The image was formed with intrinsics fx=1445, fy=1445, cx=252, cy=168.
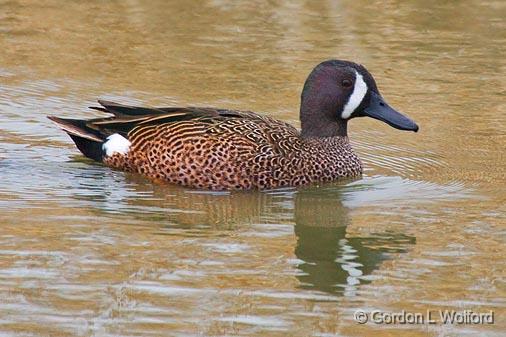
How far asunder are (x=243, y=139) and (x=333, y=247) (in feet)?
5.38

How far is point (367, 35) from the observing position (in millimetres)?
14336

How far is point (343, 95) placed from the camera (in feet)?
33.1

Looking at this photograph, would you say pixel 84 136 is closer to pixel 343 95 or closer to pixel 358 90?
pixel 343 95

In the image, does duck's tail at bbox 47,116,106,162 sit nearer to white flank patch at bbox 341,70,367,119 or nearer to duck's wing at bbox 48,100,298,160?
duck's wing at bbox 48,100,298,160

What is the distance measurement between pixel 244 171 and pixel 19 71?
3638 millimetres

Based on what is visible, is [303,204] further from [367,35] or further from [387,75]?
[367,35]

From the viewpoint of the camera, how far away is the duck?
32.0 feet

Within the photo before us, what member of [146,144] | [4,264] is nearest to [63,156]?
[146,144]

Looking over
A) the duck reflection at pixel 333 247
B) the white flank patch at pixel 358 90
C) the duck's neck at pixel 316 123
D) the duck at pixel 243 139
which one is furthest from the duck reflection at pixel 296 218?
the white flank patch at pixel 358 90

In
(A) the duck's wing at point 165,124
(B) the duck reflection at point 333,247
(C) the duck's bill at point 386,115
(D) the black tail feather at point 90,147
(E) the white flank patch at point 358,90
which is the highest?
(E) the white flank patch at point 358,90

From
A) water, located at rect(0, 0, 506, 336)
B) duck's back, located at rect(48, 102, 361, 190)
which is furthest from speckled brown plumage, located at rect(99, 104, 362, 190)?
water, located at rect(0, 0, 506, 336)

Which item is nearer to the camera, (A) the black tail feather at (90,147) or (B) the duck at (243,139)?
(B) the duck at (243,139)

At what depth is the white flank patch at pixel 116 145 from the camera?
10164mm

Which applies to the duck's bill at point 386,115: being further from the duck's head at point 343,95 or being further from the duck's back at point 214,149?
the duck's back at point 214,149
